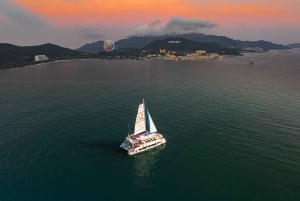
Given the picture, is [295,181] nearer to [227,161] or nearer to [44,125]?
[227,161]

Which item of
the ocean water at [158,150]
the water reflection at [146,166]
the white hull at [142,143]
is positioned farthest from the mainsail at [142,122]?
the water reflection at [146,166]

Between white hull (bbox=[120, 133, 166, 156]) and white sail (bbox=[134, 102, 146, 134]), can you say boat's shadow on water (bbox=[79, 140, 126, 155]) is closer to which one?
white hull (bbox=[120, 133, 166, 156])

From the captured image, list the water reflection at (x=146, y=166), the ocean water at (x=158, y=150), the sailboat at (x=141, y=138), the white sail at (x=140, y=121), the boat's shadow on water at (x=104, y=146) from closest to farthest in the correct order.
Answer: the ocean water at (x=158, y=150)
the water reflection at (x=146, y=166)
the sailboat at (x=141, y=138)
the boat's shadow on water at (x=104, y=146)
the white sail at (x=140, y=121)

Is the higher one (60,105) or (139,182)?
(60,105)

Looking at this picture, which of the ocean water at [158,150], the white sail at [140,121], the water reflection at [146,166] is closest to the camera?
the ocean water at [158,150]

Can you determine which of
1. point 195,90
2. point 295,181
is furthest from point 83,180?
point 195,90

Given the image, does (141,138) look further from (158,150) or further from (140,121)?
(158,150)

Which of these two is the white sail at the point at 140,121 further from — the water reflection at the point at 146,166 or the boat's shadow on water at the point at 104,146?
the water reflection at the point at 146,166
